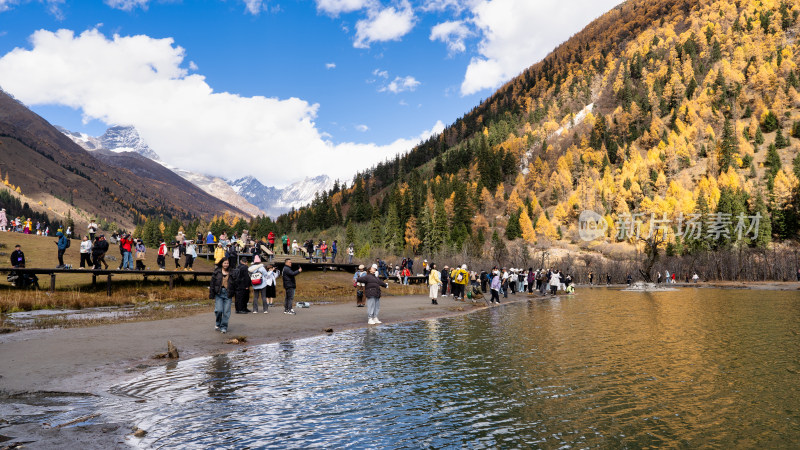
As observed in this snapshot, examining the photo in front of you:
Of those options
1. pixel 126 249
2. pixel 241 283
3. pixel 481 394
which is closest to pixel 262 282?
pixel 241 283

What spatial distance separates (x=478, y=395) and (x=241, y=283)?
15422 millimetres

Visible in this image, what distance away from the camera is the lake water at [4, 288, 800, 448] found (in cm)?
821

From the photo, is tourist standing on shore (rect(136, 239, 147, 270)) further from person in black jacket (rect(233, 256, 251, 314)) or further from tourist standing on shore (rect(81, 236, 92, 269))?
person in black jacket (rect(233, 256, 251, 314))

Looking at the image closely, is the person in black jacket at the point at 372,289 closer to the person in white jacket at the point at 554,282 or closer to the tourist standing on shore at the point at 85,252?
the tourist standing on shore at the point at 85,252

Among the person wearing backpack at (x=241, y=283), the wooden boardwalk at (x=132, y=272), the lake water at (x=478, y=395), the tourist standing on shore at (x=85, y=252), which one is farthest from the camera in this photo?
the tourist standing on shore at (x=85, y=252)

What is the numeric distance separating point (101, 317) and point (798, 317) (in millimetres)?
36928

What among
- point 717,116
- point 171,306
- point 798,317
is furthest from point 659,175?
point 171,306

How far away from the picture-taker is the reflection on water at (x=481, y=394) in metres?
8.23

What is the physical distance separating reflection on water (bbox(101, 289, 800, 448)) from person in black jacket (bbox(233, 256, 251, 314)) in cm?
540

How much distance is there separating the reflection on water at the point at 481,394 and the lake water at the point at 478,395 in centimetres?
4

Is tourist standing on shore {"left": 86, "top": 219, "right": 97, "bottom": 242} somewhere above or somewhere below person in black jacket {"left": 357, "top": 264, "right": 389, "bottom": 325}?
above

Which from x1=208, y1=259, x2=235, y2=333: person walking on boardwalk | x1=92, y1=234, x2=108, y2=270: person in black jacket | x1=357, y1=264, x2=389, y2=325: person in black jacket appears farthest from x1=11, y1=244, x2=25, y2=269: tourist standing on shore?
x1=357, y1=264, x2=389, y2=325: person in black jacket

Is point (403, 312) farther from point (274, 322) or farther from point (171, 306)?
point (171, 306)

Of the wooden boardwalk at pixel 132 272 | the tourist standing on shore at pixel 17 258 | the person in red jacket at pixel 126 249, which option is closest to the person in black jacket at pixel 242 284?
the wooden boardwalk at pixel 132 272
